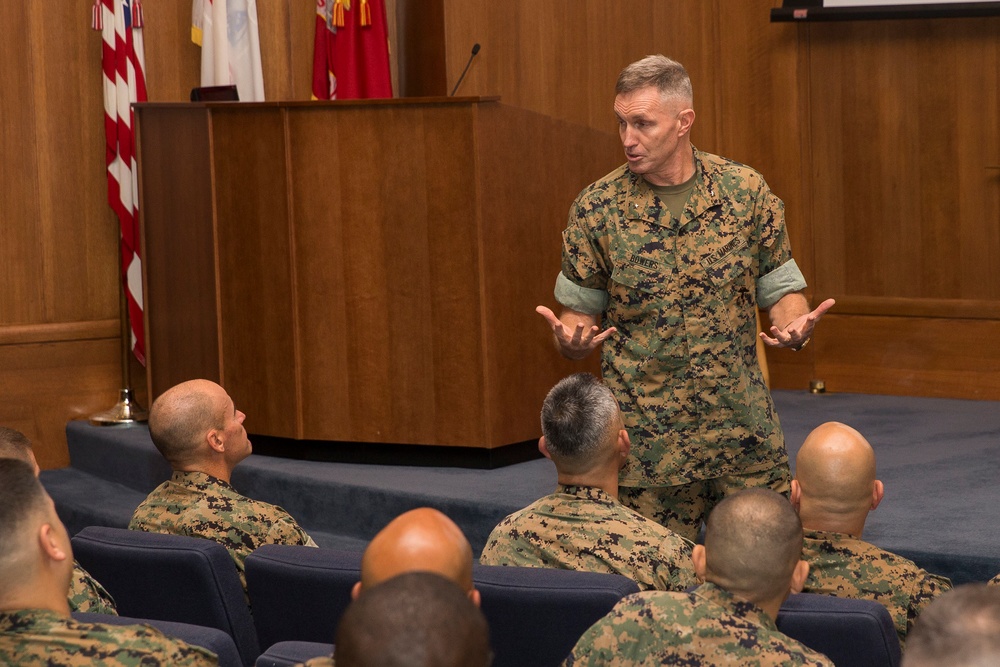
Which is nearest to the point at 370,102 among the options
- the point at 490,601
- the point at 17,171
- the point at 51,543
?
the point at 17,171

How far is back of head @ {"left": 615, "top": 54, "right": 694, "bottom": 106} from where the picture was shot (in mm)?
3191

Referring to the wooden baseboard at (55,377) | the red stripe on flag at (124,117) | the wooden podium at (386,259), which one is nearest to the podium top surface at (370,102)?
the wooden podium at (386,259)

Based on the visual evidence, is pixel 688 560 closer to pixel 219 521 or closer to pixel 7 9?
pixel 219 521

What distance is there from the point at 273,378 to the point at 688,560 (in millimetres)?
2801

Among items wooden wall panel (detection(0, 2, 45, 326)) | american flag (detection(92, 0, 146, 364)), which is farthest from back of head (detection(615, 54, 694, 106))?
wooden wall panel (detection(0, 2, 45, 326))

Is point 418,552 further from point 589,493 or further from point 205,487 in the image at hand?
point 205,487

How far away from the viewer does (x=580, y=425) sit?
2.76 metres

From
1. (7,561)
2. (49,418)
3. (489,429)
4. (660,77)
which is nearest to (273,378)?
(489,429)

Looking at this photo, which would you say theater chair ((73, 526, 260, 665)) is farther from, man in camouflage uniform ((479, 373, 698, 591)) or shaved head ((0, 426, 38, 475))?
man in camouflage uniform ((479, 373, 698, 591))

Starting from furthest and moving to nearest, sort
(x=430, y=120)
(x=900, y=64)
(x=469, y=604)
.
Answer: (x=900, y=64) → (x=430, y=120) → (x=469, y=604)

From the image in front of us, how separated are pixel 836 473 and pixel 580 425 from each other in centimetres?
53

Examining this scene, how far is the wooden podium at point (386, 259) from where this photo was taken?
189 inches

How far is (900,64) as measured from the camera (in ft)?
21.6

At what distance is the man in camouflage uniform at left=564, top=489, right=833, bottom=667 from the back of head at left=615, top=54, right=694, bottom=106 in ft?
4.42
